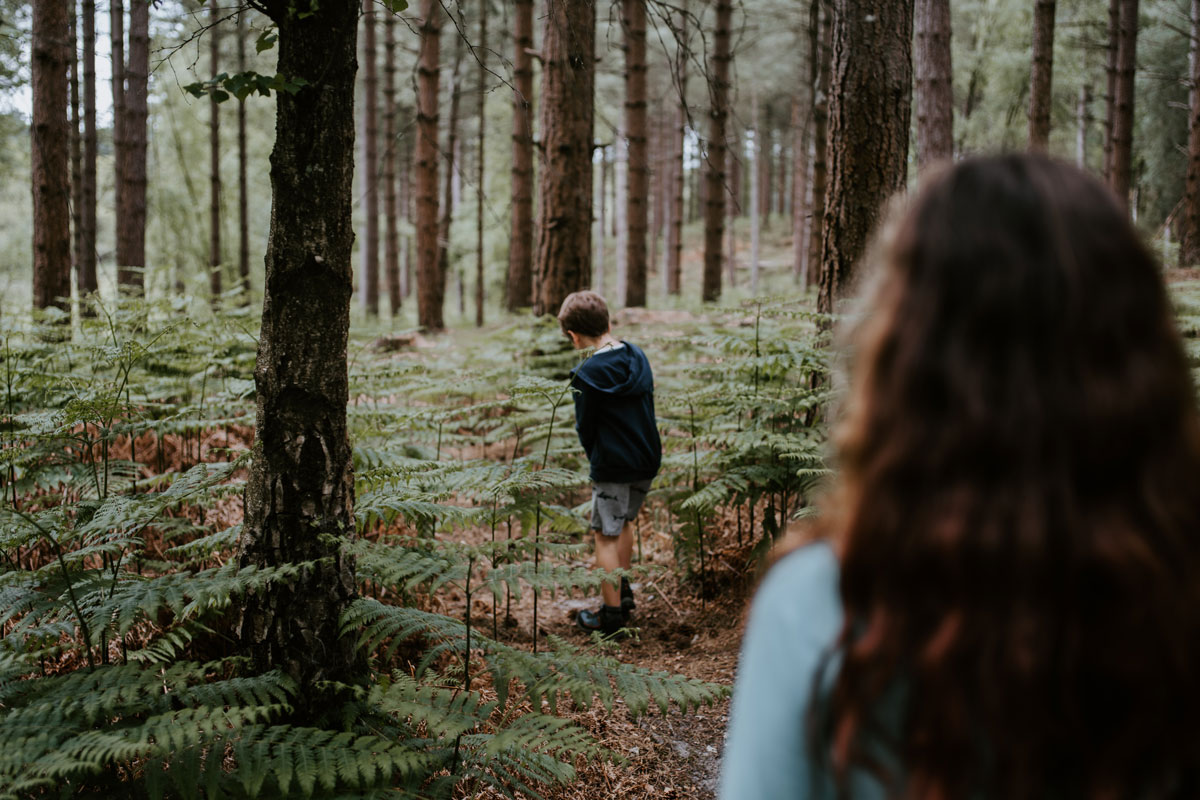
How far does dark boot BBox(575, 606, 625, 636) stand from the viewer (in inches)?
196

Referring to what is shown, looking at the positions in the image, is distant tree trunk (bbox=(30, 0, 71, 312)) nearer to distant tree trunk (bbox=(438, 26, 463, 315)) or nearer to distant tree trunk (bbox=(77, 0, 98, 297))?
distant tree trunk (bbox=(438, 26, 463, 315))

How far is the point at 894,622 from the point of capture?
0.95 meters

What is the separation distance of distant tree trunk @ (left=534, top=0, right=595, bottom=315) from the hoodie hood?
12.4ft

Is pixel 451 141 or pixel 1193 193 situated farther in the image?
pixel 451 141

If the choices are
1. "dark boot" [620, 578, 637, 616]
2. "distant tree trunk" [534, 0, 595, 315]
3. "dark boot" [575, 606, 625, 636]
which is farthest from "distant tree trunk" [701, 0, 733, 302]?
"dark boot" [575, 606, 625, 636]

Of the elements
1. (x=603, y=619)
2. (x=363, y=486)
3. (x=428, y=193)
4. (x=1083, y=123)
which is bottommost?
(x=603, y=619)

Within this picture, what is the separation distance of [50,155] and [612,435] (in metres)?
6.56

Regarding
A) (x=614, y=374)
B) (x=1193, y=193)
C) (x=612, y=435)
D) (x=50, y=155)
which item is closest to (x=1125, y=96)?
(x=1193, y=193)

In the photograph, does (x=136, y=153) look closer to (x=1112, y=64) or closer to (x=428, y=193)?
(x=428, y=193)

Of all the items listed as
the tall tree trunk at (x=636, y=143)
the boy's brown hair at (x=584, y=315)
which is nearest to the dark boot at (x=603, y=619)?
the boy's brown hair at (x=584, y=315)

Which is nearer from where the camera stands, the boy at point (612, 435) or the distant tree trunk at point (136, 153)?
the boy at point (612, 435)

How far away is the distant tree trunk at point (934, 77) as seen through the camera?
807 centimetres

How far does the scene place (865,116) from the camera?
5.23m

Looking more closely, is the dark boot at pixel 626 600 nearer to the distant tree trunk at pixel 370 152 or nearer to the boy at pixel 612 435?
the boy at pixel 612 435
